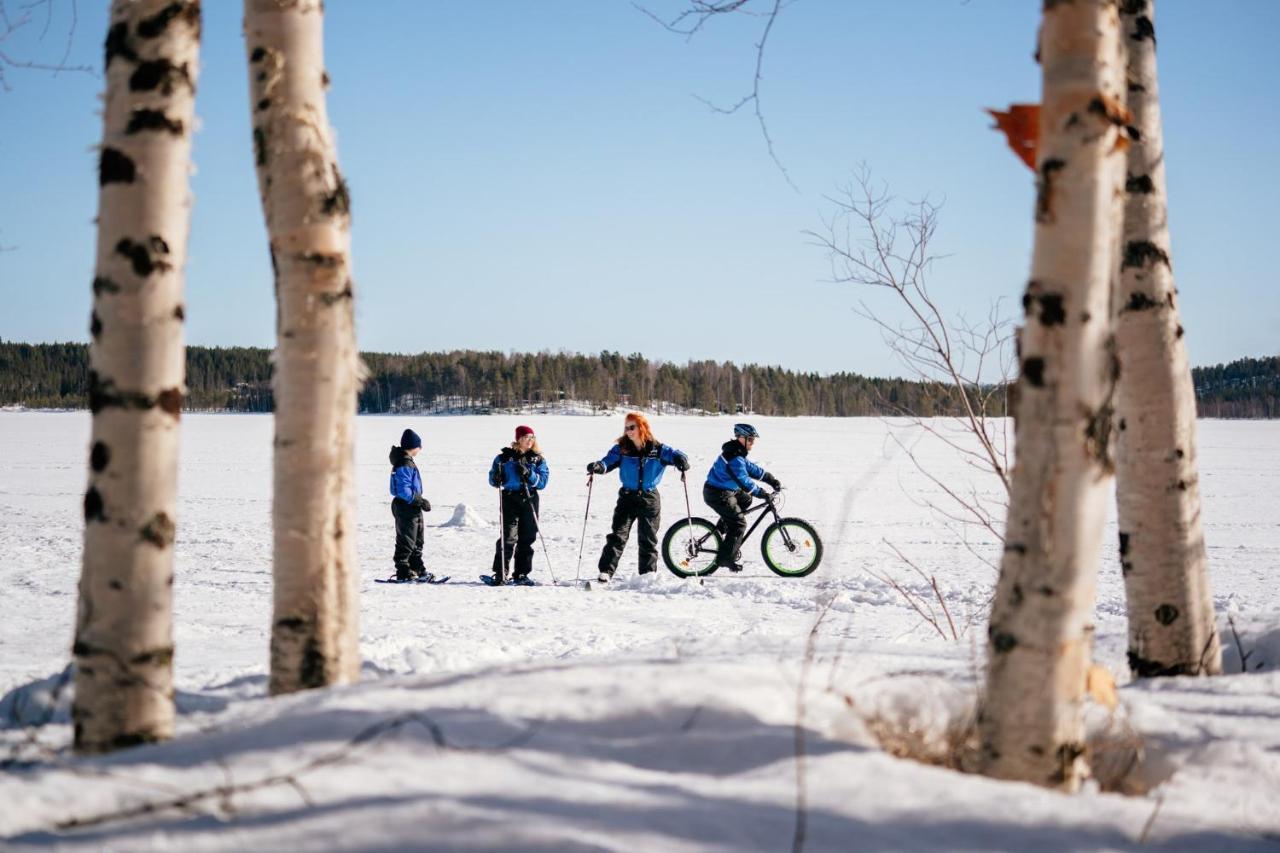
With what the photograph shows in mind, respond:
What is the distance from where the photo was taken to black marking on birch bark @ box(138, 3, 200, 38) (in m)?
2.50

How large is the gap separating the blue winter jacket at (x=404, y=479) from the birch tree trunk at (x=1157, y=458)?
8.42 metres

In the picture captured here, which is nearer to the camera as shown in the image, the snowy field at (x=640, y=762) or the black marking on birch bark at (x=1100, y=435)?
the snowy field at (x=640, y=762)

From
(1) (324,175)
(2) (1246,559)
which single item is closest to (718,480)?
(2) (1246,559)

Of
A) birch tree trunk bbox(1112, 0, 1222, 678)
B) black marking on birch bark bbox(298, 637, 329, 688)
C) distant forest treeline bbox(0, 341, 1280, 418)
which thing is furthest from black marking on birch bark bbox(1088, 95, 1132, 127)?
distant forest treeline bbox(0, 341, 1280, 418)

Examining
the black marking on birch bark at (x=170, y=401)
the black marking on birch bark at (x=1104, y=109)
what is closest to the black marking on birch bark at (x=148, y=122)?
the black marking on birch bark at (x=170, y=401)

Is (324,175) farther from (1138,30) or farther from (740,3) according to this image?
(1138,30)

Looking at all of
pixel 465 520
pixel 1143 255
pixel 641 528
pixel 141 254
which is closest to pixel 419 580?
pixel 641 528

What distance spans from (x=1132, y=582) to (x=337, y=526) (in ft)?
9.68

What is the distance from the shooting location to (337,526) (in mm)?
2844

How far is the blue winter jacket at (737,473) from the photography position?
35.7ft

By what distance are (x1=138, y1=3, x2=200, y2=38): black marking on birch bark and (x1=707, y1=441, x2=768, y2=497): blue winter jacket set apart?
8723mm

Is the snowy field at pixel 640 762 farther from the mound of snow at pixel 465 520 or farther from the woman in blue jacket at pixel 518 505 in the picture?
the mound of snow at pixel 465 520

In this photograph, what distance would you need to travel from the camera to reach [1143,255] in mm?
3309

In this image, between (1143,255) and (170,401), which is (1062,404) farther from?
(170,401)
